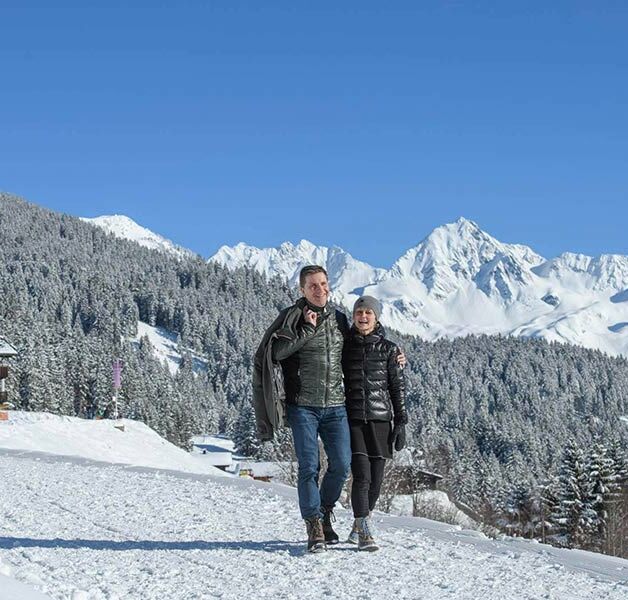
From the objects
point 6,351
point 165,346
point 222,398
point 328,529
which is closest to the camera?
point 328,529

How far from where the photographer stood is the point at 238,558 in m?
6.11

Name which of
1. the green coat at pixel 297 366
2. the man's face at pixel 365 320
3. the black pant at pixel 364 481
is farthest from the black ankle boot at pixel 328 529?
the man's face at pixel 365 320

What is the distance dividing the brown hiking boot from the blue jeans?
0.17 feet

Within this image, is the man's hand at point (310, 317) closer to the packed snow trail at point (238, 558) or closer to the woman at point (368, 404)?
the woman at point (368, 404)

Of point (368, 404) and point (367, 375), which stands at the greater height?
point (367, 375)

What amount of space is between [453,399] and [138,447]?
161018mm

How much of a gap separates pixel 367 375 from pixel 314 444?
26.2 inches

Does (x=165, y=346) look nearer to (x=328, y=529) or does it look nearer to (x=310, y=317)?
(x=328, y=529)

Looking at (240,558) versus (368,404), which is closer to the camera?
(240,558)

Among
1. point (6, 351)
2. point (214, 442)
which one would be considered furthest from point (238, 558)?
point (214, 442)

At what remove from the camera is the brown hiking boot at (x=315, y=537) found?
20.5 feet

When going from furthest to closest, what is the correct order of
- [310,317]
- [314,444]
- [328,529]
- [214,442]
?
1. [214,442]
2. [328,529]
3. [314,444]
4. [310,317]

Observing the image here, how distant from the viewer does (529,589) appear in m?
5.53

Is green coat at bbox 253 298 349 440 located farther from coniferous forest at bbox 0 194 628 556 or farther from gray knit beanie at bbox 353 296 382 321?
coniferous forest at bbox 0 194 628 556
